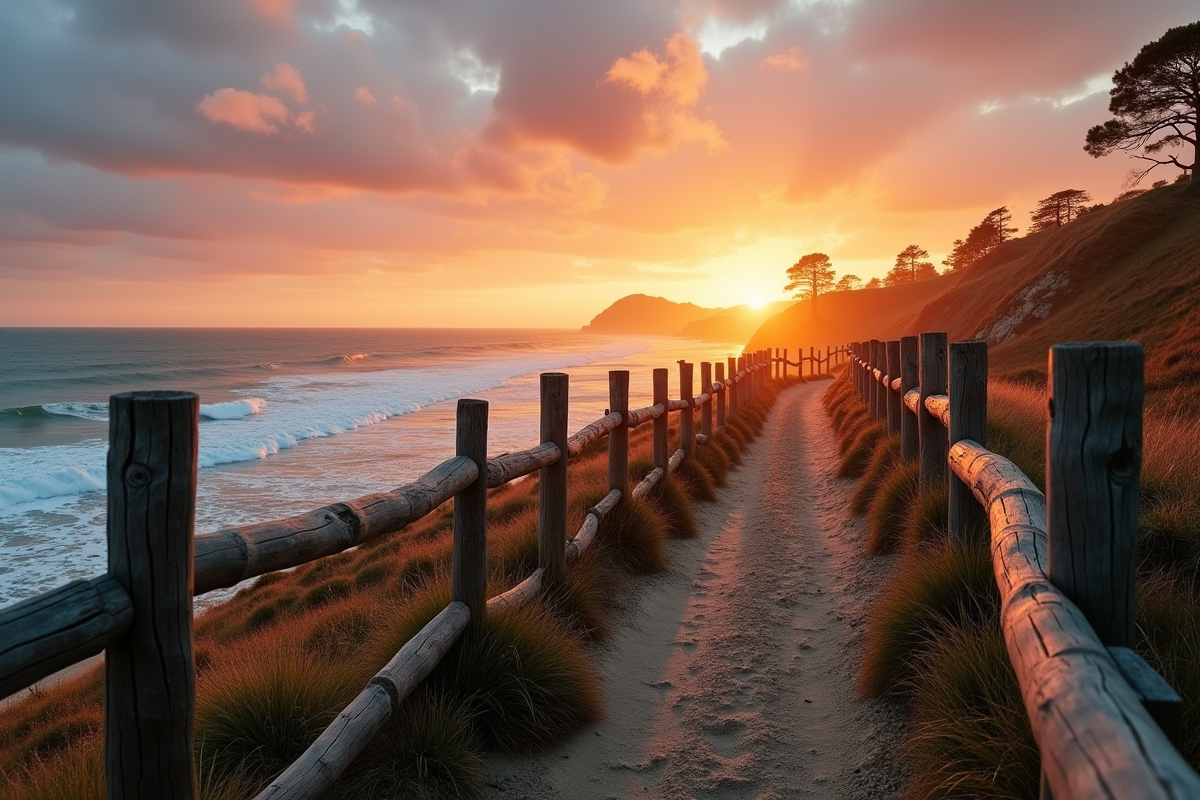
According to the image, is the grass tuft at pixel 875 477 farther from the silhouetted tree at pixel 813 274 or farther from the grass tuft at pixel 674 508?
the silhouetted tree at pixel 813 274

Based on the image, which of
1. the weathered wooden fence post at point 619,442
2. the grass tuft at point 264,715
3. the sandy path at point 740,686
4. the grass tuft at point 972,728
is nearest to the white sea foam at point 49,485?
the weathered wooden fence post at point 619,442

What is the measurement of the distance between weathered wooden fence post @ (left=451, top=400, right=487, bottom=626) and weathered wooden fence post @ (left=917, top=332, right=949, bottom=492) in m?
3.45

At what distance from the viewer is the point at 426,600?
12.7 ft

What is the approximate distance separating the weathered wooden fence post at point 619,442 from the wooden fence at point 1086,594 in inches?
144

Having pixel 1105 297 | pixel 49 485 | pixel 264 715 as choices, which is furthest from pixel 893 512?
pixel 1105 297

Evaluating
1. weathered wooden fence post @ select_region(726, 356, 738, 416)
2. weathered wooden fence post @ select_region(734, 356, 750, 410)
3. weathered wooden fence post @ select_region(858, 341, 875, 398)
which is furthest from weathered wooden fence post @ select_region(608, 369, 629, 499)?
weathered wooden fence post @ select_region(734, 356, 750, 410)

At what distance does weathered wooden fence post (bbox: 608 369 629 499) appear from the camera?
643 centimetres

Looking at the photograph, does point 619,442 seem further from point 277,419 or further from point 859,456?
point 277,419

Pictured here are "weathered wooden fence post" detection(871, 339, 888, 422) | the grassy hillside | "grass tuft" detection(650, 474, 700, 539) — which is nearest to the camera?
"grass tuft" detection(650, 474, 700, 539)

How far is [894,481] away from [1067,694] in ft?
16.8

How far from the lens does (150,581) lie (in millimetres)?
1752

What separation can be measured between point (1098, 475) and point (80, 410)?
4212cm

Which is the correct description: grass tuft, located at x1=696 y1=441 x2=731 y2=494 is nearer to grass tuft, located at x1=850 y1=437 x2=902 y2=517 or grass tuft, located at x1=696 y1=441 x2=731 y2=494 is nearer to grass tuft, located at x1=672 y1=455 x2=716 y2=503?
grass tuft, located at x1=672 y1=455 x2=716 y2=503

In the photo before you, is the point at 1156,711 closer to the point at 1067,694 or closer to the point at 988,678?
the point at 1067,694
